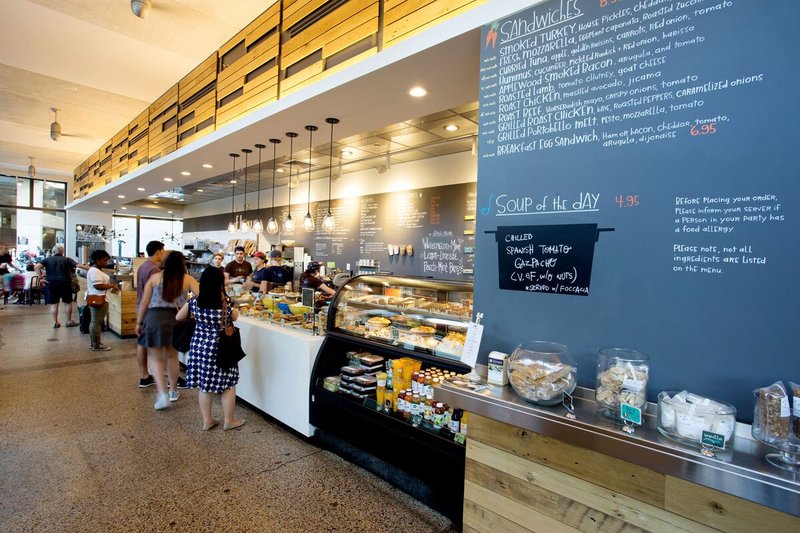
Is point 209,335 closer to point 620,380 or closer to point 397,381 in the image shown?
point 397,381

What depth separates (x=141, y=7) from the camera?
12.2 feet

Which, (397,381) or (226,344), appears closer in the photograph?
(397,381)

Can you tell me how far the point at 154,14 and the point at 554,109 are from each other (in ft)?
14.5

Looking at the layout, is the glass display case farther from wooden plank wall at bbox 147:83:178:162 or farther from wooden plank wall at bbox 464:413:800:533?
wooden plank wall at bbox 147:83:178:162

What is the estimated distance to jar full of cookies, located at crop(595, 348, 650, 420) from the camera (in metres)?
1.39

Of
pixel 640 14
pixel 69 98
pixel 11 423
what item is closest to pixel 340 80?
pixel 640 14

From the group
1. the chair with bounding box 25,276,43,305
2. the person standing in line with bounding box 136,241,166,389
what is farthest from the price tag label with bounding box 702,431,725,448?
the chair with bounding box 25,276,43,305

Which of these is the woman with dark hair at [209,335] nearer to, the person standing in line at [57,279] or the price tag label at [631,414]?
the price tag label at [631,414]

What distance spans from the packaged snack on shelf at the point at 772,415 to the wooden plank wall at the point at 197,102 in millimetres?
5548

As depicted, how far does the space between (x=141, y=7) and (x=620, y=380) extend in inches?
196

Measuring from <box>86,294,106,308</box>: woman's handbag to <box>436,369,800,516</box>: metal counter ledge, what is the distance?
6.43 metres

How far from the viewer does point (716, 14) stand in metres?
1.39

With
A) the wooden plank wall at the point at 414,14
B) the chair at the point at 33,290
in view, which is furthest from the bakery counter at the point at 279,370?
the chair at the point at 33,290

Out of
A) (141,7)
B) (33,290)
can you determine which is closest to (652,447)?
(141,7)
